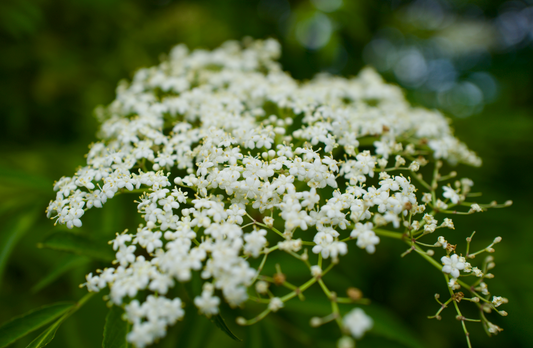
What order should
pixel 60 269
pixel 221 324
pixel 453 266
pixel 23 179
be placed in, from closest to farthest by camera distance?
pixel 221 324 < pixel 453 266 < pixel 60 269 < pixel 23 179

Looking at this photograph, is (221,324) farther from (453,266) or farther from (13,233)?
(13,233)

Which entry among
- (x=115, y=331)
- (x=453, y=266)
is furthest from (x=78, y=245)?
(x=453, y=266)

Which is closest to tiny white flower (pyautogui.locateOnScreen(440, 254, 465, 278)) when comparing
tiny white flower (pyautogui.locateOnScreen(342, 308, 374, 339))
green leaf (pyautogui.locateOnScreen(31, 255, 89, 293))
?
tiny white flower (pyautogui.locateOnScreen(342, 308, 374, 339))

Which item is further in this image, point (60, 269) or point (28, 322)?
point (60, 269)

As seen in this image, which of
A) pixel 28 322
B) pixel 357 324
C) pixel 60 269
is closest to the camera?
pixel 357 324

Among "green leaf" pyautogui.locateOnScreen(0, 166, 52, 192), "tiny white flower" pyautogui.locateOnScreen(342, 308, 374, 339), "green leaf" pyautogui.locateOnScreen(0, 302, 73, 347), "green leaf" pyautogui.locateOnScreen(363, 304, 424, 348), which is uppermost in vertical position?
"green leaf" pyautogui.locateOnScreen(0, 166, 52, 192)

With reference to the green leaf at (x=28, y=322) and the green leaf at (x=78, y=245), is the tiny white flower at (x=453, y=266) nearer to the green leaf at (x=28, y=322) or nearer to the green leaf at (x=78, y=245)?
the green leaf at (x=78, y=245)

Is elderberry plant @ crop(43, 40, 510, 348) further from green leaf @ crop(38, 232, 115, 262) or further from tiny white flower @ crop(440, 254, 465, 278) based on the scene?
green leaf @ crop(38, 232, 115, 262)
